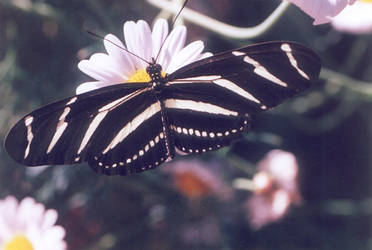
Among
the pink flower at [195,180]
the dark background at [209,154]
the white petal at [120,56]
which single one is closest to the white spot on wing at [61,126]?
the white petal at [120,56]

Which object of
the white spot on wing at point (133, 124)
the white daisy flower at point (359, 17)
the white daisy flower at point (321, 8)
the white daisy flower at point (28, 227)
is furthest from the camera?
the white daisy flower at point (359, 17)

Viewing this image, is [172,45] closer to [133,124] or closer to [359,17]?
[133,124]

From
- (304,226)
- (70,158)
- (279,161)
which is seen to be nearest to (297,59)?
(70,158)

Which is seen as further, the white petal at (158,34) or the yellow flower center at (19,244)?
the yellow flower center at (19,244)

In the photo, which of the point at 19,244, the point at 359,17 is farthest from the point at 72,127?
the point at 359,17

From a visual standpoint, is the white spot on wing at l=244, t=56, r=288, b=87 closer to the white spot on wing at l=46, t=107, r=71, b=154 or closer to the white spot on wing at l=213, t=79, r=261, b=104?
the white spot on wing at l=213, t=79, r=261, b=104

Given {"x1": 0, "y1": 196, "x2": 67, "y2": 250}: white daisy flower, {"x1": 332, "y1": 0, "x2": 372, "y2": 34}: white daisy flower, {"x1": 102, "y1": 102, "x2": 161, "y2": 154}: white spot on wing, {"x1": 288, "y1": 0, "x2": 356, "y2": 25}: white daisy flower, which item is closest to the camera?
{"x1": 288, "y1": 0, "x2": 356, "y2": 25}: white daisy flower

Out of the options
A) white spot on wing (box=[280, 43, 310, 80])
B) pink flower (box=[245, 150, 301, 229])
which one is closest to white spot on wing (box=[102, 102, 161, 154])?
white spot on wing (box=[280, 43, 310, 80])

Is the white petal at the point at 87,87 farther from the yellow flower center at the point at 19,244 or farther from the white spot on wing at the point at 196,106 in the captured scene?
the yellow flower center at the point at 19,244
